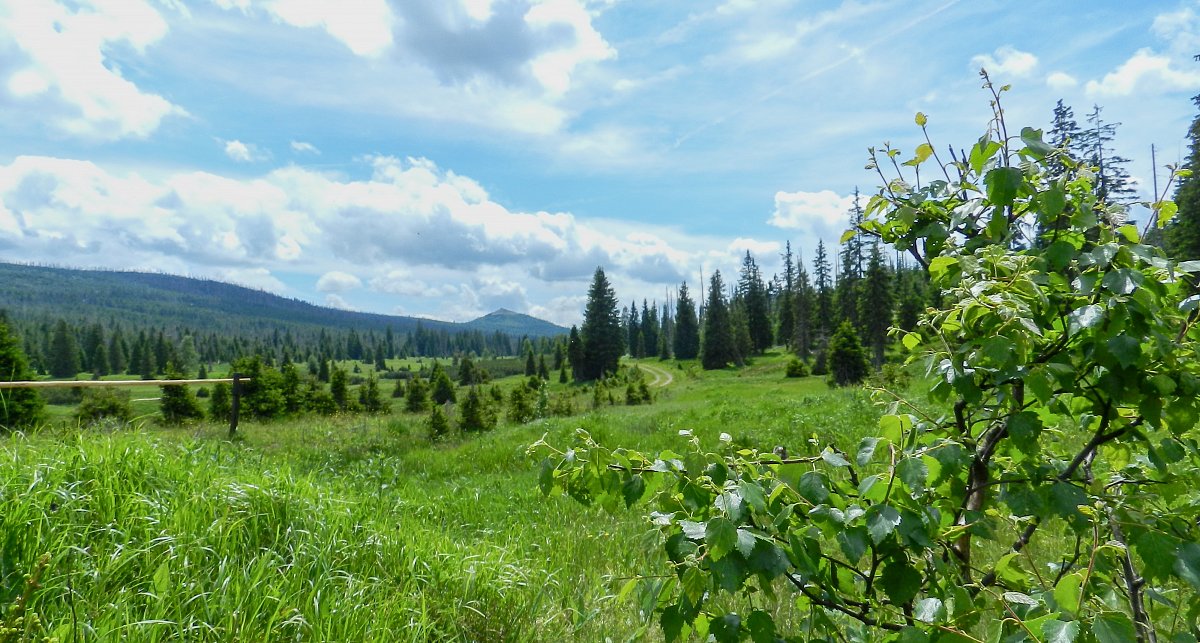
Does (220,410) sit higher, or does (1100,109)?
(1100,109)

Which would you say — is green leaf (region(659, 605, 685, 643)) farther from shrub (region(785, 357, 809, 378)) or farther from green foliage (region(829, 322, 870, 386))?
shrub (region(785, 357, 809, 378))

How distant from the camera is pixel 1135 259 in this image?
1552 mm

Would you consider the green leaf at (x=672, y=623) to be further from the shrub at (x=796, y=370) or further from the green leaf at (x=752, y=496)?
the shrub at (x=796, y=370)

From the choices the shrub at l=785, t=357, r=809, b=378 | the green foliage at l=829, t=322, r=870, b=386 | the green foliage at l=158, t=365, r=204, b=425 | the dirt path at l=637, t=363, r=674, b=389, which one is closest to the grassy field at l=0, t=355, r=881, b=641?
the green foliage at l=158, t=365, r=204, b=425

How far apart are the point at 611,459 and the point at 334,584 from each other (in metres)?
2.70

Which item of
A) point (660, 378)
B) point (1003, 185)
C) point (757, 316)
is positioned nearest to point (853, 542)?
point (1003, 185)

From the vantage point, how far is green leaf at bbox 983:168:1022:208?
163cm

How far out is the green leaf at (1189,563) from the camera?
1312 mm

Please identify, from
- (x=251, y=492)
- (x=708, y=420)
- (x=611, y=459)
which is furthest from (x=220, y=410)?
(x=611, y=459)

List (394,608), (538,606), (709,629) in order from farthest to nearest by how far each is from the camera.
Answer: (538,606) → (394,608) → (709,629)

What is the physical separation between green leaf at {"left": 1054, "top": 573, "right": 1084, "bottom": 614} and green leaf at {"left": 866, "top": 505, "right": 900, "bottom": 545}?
0.33 meters

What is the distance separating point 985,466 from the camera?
1889mm

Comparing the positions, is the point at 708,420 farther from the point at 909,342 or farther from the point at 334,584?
the point at 909,342

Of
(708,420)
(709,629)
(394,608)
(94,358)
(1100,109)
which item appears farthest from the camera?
(94,358)
